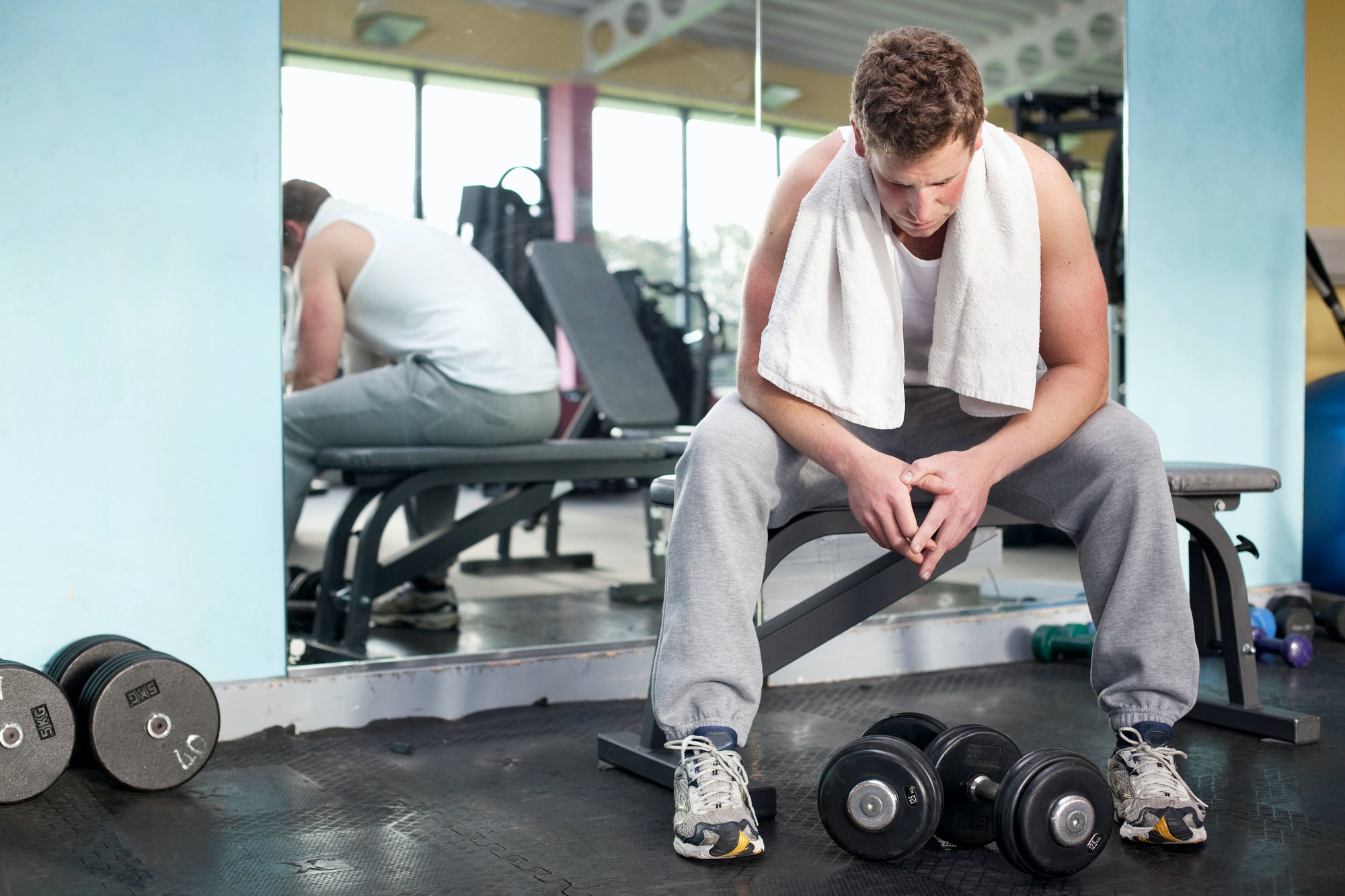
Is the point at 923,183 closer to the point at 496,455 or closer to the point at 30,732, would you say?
the point at 496,455

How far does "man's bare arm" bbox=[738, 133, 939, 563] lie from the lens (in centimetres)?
135

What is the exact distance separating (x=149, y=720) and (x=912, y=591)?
1.08 meters

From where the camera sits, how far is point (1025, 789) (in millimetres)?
1193

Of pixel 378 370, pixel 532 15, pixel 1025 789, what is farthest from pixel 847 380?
pixel 532 15

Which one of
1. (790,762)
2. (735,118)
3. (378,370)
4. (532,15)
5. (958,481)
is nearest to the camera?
(958,481)

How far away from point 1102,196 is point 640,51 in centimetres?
114

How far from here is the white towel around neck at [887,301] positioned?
1439 millimetres

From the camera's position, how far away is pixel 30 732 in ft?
4.98

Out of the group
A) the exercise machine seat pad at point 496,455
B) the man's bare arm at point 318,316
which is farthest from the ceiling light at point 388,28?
the exercise machine seat pad at point 496,455

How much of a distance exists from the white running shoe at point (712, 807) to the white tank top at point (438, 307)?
1122mm

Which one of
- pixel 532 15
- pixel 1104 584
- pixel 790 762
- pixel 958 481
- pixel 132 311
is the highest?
pixel 532 15

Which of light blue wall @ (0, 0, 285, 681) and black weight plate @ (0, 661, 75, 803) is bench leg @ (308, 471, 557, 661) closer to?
light blue wall @ (0, 0, 285, 681)

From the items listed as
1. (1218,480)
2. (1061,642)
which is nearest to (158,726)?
(1218,480)

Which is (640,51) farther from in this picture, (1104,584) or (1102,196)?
(1104,584)
